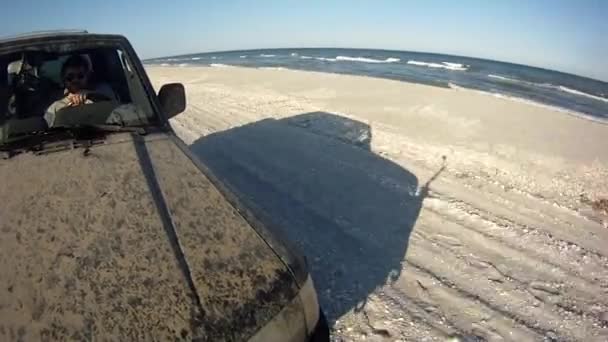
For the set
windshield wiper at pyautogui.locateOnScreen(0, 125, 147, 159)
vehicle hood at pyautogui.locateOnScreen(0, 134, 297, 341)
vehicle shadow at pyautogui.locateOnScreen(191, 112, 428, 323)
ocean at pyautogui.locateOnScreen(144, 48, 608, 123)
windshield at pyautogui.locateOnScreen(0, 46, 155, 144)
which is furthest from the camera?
ocean at pyautogui.locateOnScreen(144, 48, 608, 123)

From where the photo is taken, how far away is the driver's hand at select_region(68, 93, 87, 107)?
308cm

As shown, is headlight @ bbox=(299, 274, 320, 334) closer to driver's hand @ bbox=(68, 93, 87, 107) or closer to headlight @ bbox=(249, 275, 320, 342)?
headlight @ bbox=(249, 275, 320, 342)

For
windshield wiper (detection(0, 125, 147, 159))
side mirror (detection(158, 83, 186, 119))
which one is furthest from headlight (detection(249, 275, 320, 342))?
side mirror (detection(158, 83, 186, 119))

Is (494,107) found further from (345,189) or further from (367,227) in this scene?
(367,227)

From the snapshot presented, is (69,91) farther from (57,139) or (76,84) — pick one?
(57,139)

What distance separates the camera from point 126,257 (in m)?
1.71

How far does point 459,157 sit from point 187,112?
21.5 feet

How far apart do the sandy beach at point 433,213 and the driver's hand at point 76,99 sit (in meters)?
1.38

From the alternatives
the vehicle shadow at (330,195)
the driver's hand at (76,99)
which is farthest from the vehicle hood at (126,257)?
the driver's hand at (76,99)

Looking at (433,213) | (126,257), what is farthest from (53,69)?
(433,213)

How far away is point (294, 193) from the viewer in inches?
199

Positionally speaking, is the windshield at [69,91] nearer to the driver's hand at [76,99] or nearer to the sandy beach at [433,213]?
the driver's hand at [76,99]

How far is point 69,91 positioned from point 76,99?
0.17 m

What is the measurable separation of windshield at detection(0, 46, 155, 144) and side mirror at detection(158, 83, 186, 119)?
0.15 metres
